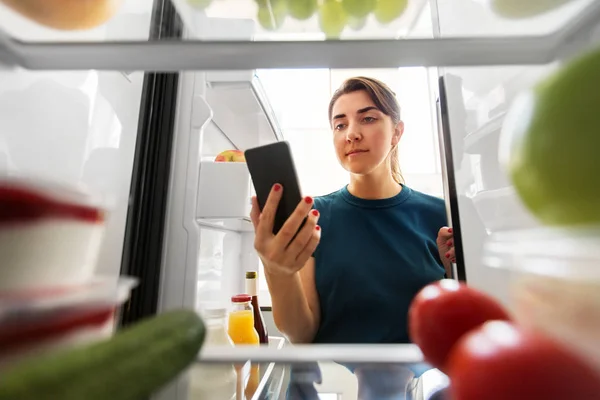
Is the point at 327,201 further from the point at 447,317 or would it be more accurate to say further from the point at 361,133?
the point at 447,317

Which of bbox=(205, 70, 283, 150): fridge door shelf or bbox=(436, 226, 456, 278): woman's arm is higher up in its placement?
bbox=(205, 70, 283, 150): fridge door shelf

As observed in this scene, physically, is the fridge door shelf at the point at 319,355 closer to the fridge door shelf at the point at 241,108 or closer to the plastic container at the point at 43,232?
the plastic container at the point at 43,232

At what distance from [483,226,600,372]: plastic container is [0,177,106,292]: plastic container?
346 mm

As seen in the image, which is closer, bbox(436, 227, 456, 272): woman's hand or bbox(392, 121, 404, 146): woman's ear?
bbox(436, 227, 456, 272): woman's hand

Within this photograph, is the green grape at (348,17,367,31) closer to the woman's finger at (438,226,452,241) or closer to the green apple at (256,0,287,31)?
the green apple at (256,0,287,31)

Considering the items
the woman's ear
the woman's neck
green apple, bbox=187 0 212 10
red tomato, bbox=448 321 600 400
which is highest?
the woman's ear

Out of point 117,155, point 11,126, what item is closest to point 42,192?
point 11,126

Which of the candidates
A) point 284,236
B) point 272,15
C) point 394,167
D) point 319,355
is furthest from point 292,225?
point 394,167

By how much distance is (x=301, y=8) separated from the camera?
37 cm

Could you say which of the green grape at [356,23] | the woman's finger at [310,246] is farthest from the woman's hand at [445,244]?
the green grape at [356,23]

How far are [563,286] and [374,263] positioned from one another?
620 millimetres

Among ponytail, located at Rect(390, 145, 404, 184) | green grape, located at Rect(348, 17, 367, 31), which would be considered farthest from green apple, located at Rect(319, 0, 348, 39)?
ponytail, located at Rect(390, 145, 404, 184)

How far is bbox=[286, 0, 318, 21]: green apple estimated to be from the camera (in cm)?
36

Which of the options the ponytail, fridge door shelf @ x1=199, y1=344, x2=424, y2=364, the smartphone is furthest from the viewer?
the ponytail
